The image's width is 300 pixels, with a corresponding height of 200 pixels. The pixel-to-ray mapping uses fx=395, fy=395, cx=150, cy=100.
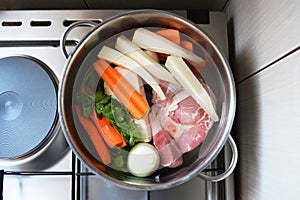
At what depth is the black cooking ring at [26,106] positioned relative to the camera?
2.41ft

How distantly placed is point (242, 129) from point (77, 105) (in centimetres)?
31

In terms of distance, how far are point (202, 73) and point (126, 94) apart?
0.14 meters

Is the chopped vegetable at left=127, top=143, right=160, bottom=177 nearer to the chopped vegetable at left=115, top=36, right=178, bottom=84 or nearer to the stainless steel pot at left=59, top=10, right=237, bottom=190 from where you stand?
the stainless steel pot at left=59, top=10, right=237, bottom=190

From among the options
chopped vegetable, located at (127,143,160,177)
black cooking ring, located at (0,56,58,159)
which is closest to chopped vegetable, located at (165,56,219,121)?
chopped vegetable, located at (127,143,160,177)

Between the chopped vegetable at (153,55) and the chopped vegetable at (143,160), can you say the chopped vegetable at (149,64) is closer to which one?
the chopped vegetable at (153,55)

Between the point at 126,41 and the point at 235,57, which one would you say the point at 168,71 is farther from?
the point at 235,57

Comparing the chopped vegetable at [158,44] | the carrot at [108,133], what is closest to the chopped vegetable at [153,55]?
the chopped vegetable at [158,44]

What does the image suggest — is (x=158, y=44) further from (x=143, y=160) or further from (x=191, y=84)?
(x=143, y=160)

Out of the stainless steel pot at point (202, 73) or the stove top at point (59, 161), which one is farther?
the stove top at point (59, 161)

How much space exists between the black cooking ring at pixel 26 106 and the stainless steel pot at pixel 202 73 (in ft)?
0.36

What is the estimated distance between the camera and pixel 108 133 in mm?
666

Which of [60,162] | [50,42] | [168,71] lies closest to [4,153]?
[60,162]

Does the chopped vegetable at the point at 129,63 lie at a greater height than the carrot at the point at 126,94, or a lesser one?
greater

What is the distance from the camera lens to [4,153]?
2.40 ft
